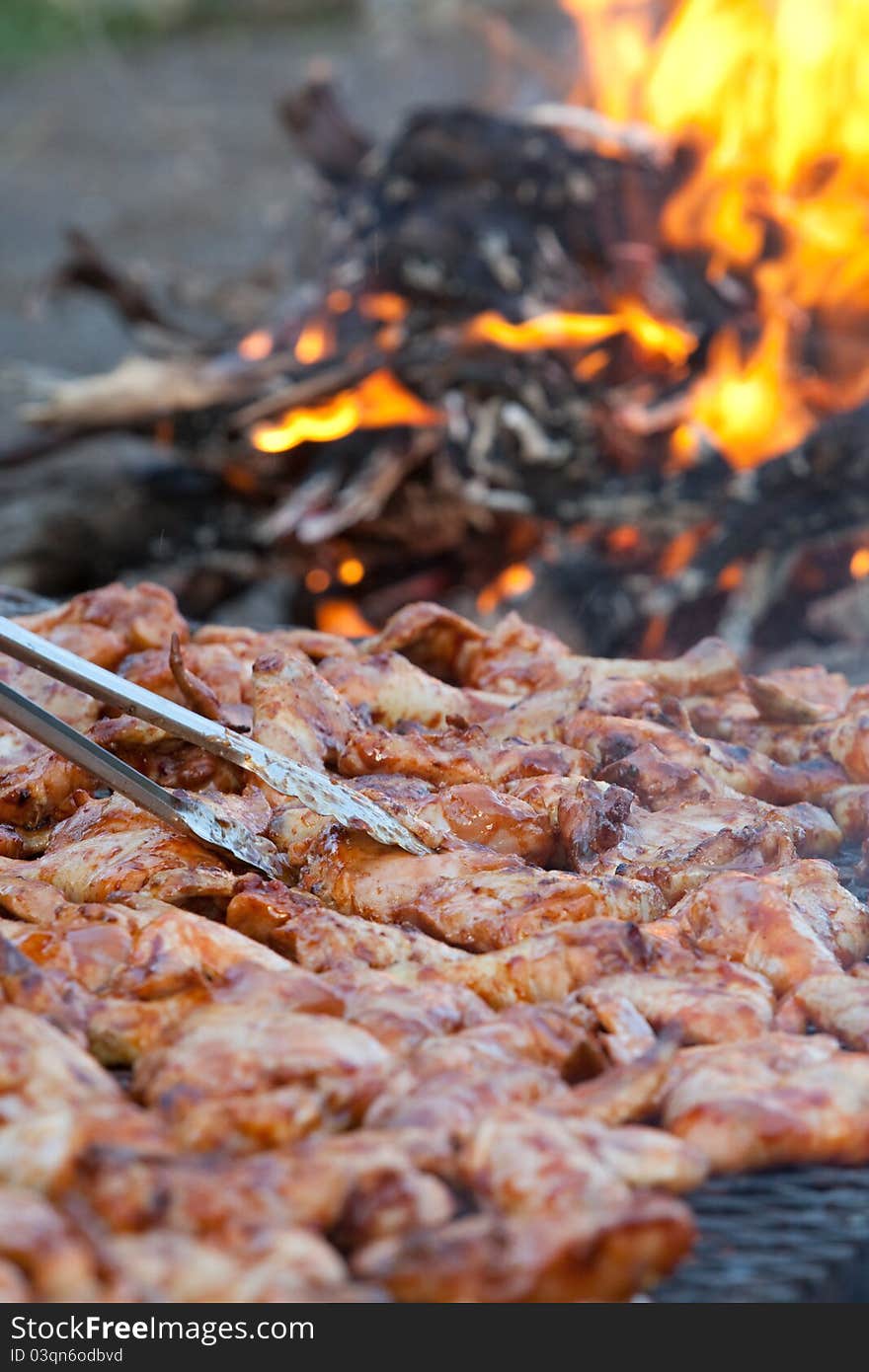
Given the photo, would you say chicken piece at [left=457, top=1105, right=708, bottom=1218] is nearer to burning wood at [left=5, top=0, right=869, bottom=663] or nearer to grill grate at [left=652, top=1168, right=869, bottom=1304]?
grill grate at [left=652, top=1168, right=869, bottom=1304]

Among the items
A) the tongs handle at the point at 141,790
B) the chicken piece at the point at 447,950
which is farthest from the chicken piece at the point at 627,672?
the chicken piece at the point at 447,950

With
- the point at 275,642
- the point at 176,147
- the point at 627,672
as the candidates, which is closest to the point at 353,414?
the point at 275,642

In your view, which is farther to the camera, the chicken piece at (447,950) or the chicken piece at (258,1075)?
the chicken piece at (447,950)

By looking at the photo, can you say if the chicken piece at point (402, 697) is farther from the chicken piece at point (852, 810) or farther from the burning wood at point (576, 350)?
the burning wood at point (576, 350)
